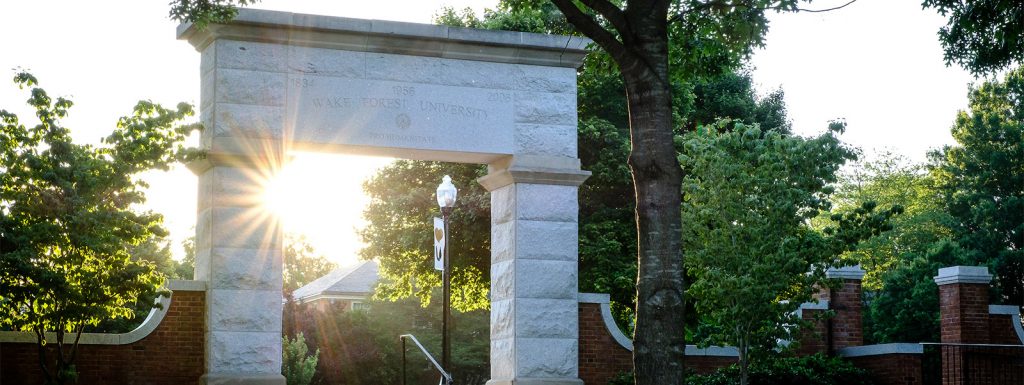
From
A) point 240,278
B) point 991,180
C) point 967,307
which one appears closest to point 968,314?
point 967,307

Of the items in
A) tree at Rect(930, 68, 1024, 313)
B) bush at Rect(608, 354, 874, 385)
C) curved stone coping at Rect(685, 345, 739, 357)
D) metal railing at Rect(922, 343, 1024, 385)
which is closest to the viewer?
bush at Rect(608, 354, 874, 385)

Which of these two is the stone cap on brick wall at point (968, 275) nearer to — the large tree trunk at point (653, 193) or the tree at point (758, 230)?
the tree at point (758, 230)

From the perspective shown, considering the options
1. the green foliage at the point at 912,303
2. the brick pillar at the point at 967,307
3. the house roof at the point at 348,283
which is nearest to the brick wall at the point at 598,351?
the brick pillar at the point at 967,307

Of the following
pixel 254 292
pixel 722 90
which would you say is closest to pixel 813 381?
pixel 254 292

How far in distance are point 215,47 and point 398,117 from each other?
2.22 meters

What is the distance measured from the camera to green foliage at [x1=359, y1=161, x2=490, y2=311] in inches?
1133

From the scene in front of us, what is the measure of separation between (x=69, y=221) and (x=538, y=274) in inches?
213

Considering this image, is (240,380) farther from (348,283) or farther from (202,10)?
(348,283)

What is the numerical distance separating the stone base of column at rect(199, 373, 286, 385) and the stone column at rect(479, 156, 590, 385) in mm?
2837

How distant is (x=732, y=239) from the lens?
1742 centimetres

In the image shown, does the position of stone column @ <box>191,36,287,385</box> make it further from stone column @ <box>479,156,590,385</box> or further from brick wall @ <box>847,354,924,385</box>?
brick wall @ <box>847,354,924,385</box>

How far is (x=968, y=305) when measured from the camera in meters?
20.1

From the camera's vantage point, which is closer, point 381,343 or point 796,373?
point 796,373

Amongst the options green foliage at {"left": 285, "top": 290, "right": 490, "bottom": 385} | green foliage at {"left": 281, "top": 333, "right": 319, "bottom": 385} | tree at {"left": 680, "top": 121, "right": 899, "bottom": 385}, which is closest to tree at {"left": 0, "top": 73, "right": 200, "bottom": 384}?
tree at {"left": 680, "top": 121, "right": 899, "bottom": 385}
